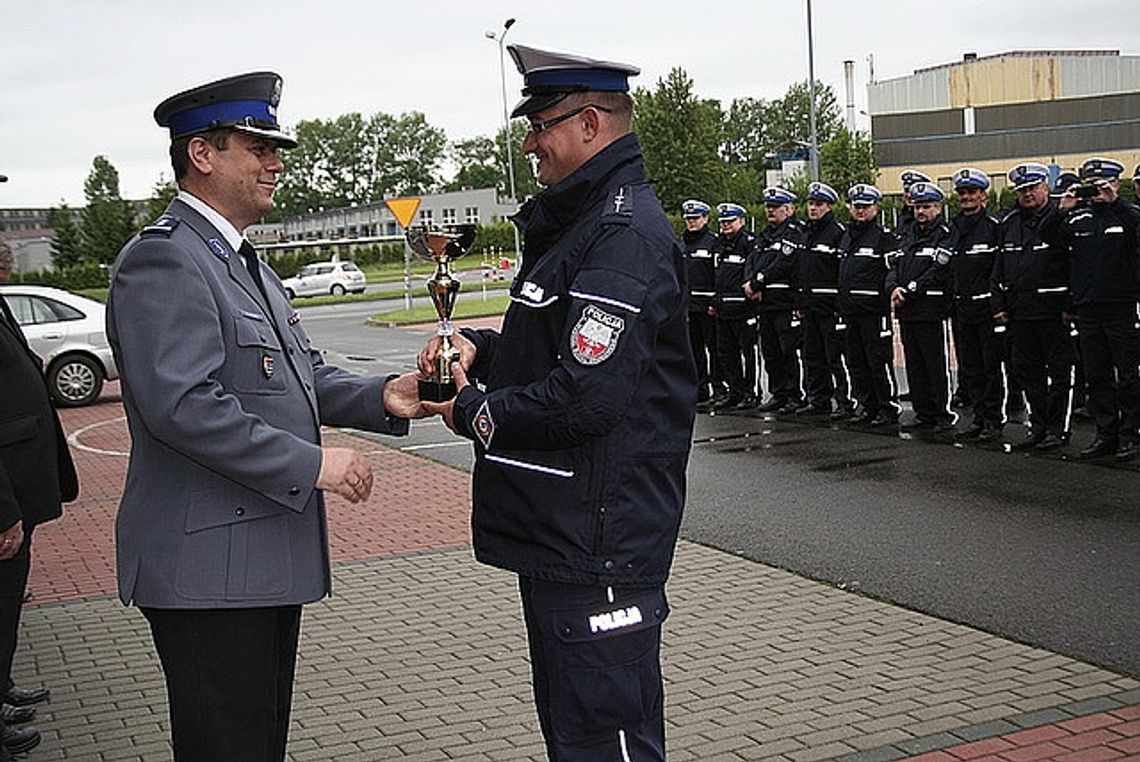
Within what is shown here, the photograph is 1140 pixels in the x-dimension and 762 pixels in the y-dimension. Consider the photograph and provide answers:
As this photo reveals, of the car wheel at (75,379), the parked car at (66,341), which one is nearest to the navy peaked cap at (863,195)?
the parked car at (66,341)

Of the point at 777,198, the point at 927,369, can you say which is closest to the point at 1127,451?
the point at 927,369

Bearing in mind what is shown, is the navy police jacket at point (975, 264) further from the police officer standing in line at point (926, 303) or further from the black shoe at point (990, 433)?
the black shoe at point (990, 433)

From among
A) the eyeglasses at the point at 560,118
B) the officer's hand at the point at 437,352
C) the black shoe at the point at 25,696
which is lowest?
the black shoe at the point at 25,696

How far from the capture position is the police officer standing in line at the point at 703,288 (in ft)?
50.9

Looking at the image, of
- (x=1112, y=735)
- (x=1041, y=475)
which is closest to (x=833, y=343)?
(x=1041, y=475)

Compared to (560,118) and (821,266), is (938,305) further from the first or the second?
(560,118)

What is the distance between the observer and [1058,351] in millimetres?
11492

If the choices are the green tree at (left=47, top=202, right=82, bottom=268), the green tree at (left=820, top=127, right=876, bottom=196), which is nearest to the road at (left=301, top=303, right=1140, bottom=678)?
the green tree at (left=820, top=127, right=876, bottom=196)

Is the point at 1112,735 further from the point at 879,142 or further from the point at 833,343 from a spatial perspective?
the point at 879,142

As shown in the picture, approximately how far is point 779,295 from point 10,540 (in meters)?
10.8

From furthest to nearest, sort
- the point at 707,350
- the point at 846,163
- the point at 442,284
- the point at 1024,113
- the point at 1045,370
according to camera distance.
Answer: the point at 1024,113 < the point at 846,163 < the point at 707,350 < the point at 1045,370 < the point at 442,284

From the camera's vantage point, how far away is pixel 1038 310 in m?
11.4

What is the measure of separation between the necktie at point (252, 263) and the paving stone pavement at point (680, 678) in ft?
7.36

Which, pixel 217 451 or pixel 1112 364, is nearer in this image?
pixel 217 451
